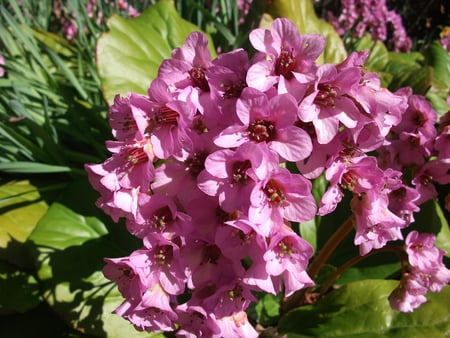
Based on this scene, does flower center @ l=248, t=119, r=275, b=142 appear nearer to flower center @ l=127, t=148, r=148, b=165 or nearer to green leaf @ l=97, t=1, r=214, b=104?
flower center @ l=127, t=148, r=148, b=165

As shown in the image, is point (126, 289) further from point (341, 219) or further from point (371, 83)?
point (341, 219)

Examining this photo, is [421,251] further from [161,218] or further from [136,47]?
[136,47]

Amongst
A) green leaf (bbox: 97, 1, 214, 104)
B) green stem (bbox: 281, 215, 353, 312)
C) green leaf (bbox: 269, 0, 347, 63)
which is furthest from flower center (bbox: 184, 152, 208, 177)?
green leaf (bbox: 269, 0, 347, 63)

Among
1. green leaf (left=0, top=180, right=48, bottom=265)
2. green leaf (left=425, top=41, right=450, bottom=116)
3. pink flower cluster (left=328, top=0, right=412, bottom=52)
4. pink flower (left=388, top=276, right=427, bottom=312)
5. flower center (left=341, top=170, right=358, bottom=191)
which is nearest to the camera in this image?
flower center (left=341, top=170, right=358, bottom=191)

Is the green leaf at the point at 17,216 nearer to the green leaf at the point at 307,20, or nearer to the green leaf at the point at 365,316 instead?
the green leaf at the point at 365,316

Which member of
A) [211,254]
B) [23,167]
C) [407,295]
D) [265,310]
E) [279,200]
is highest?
[279,200]

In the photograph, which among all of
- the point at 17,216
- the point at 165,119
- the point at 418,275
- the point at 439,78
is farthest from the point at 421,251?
the point at 17,216

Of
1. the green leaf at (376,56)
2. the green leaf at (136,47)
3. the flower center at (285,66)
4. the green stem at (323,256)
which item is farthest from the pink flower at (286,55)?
the green leaf at (376,56)
